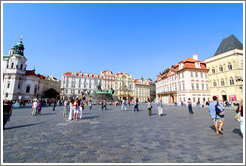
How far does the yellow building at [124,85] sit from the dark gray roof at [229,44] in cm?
4838

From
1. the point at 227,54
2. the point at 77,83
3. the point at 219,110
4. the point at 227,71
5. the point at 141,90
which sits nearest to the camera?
the point at 219,110

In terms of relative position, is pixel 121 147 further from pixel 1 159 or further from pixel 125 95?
pixel 125 95

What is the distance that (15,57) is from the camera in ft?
182

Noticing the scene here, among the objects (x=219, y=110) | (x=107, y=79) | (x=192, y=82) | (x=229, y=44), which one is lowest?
(x=219, y=110)

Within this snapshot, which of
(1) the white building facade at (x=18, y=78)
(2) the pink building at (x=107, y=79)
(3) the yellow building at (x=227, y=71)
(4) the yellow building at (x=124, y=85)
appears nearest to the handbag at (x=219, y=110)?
(3) the yellow building at (x=227, y=71)

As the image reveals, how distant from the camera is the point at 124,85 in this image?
255 ft

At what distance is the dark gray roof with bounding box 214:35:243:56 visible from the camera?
35.7 m

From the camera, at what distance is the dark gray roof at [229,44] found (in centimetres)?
3572

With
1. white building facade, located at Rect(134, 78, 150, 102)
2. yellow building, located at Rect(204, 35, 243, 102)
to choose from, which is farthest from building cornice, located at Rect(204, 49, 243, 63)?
white building facade, located at Rect(134, 78, 150, 102)

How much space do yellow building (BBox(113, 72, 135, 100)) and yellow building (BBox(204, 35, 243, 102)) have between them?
45455 mm

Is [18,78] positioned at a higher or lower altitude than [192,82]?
higher

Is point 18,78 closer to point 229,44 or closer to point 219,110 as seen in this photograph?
point 219,110

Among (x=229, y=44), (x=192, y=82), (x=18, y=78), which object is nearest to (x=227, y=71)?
(x=192, y=82)

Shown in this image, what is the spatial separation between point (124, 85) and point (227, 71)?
51.9 m
